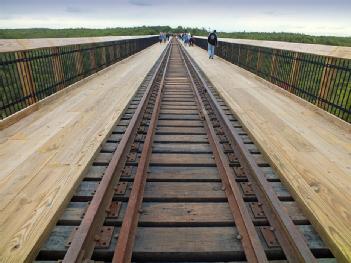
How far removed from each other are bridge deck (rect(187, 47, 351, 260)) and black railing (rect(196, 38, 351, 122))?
0.41m

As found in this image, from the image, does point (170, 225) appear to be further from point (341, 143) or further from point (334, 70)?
point (334, 70)

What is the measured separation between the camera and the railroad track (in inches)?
110

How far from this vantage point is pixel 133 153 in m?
4.81

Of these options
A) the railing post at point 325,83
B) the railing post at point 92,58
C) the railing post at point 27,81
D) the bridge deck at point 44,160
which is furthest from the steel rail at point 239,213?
the railing post at point 92,58

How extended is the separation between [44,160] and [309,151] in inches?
181

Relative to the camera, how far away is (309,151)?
16.9ft

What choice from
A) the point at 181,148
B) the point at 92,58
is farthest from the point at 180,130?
the point at 92,58

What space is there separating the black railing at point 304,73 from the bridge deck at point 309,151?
407 mm

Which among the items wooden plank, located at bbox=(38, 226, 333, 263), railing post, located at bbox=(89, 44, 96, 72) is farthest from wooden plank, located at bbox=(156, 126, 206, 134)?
railing post, located at bbox=(89, 44, 96, 72)

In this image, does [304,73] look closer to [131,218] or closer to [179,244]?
[179,244]

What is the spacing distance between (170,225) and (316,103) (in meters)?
6.71

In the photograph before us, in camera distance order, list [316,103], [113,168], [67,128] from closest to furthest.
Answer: [113,168] < [67,128] < [316,103]

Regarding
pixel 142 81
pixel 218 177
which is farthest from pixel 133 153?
pixel 142 81

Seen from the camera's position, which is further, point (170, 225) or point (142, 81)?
point (142, 81)
